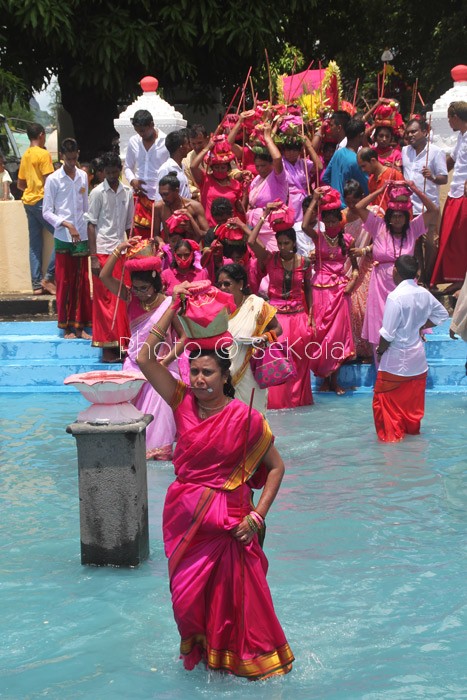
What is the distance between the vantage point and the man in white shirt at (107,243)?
1112 cm

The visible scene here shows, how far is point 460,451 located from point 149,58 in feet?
38.4

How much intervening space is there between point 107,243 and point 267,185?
1557 millimetres

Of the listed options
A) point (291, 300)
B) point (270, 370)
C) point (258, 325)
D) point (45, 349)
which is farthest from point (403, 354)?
point (45, 349)

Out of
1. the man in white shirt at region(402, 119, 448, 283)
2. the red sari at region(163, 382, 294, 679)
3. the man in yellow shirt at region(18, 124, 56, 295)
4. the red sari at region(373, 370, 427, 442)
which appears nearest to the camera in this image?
the red sari at region(163, 382, 294, 679)

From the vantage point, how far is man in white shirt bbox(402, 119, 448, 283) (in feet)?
37.7

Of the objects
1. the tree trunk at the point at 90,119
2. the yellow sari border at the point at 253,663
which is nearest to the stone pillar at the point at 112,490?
the yellow sari border at the point at 253,663

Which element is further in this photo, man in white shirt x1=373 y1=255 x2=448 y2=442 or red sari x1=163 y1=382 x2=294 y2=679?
man in white shirt x1=373 y1=255 x2=448 y2=442

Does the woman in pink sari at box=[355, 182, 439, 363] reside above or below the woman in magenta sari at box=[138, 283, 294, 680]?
above

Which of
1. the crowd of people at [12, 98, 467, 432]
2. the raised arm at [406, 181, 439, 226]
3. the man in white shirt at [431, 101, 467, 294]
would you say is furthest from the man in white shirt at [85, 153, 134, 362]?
the man in white shirt at [431, 101, 467, 294]

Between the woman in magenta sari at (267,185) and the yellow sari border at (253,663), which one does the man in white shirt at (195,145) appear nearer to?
the woman in magenta sari at (267,185)

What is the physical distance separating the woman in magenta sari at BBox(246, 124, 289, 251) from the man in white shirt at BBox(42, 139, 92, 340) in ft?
5.60

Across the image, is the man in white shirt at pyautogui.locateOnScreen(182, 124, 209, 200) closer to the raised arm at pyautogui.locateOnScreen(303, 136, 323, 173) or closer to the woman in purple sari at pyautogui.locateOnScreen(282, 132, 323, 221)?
the woman in purple sari at pyautogui.locateOnScreen(282, 132, 323, 221)

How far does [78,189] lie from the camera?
11875 mm

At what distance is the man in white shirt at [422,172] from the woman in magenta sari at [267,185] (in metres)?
1.32
